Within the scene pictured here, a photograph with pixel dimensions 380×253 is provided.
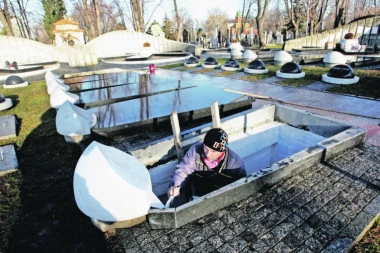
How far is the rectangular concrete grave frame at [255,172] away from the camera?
9.07ft

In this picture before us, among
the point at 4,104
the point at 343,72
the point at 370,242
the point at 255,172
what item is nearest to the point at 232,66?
the point at 343,72

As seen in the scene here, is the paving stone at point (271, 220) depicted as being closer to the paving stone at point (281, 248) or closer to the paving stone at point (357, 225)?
the paving stone at point (281, 248)

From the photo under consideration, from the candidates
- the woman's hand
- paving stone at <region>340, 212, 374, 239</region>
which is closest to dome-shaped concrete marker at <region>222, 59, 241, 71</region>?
the woman's hand

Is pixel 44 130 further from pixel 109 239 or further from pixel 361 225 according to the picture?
pixel 361 225

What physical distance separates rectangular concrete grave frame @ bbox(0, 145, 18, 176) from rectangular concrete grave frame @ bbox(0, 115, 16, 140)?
947 mm

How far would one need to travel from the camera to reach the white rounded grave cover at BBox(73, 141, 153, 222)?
2551mm

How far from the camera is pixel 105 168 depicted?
255 cm

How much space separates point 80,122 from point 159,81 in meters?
6.19

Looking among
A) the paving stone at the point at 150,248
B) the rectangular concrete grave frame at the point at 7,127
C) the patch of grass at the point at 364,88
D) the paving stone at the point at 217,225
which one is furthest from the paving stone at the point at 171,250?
the patch of grass at the point at 364,88

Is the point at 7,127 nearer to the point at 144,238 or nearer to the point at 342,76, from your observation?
the point at 144,238

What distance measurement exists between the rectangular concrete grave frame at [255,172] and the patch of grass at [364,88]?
4179 millimetres

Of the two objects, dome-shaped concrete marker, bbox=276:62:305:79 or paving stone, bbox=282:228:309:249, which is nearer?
paving stone, bbox=282:228:309:249

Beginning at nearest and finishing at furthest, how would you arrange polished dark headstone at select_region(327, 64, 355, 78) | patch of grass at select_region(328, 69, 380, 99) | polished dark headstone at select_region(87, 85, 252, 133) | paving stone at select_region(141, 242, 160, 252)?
1. paving stone at select_region(141, 242, 160, 252)
2. polished dark headstone at select_region(87, 85, 252, 133)
3. patch of grass at select_region(328, 69, 380, 99)
4. polished dark headstone at select_region(327, 64, 355, 78)

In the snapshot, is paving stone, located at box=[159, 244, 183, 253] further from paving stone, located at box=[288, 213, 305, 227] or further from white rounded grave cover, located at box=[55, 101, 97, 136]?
white rounded grave cover, located at box=[55, 101, 97, 136]
